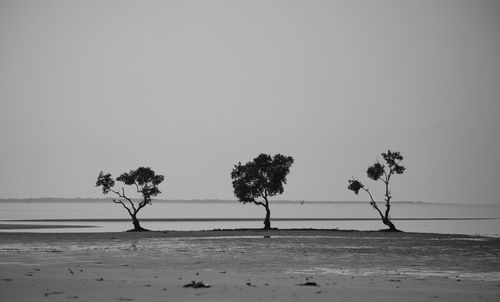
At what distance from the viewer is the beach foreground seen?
1892 cm

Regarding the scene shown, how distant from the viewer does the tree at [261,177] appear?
3127 inches

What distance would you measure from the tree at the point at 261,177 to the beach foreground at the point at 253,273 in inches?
1204

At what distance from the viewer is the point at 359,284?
73.6 ft

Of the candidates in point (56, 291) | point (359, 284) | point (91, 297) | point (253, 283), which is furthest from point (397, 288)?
point (56, 291)

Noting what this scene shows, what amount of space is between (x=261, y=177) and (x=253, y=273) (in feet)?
169

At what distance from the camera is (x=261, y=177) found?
79.1 metres

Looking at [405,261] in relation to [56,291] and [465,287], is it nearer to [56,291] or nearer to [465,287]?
[465,287]

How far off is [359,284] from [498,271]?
39.2ft

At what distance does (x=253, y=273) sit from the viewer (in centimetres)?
2755

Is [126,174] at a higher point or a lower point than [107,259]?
higher

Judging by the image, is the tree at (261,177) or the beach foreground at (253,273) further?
the tree at (261,177)

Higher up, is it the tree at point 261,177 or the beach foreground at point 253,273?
the tree at point 261,177

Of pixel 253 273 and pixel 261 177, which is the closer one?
pixel 253 273

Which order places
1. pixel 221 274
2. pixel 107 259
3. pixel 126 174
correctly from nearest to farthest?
pixel 221 274 < pixel 107 259 < pixel 126 174
